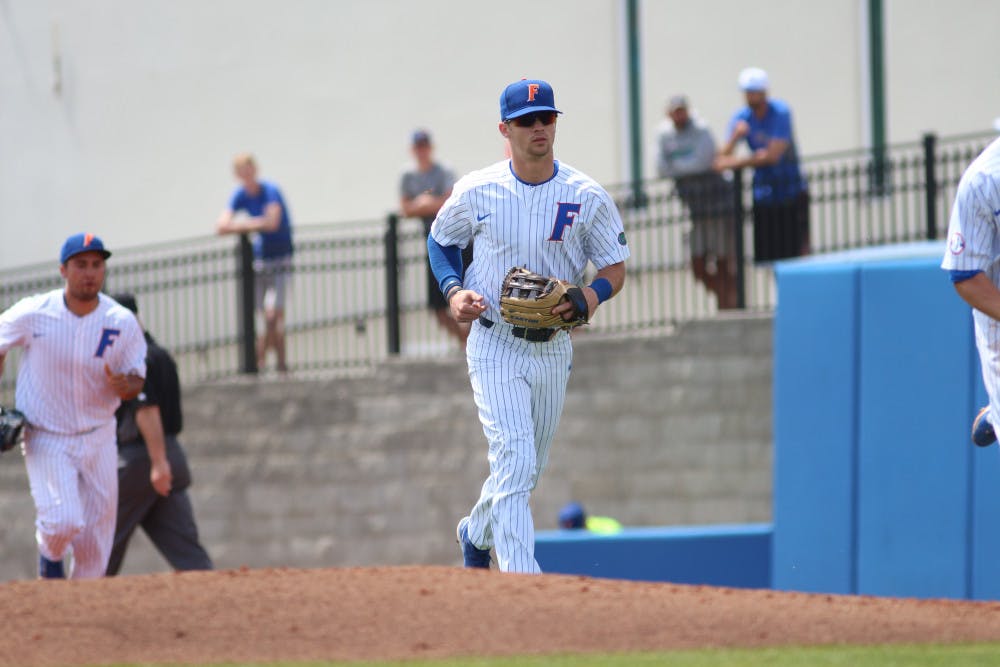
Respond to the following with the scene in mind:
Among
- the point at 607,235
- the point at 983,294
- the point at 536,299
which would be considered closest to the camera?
the point at 983,294

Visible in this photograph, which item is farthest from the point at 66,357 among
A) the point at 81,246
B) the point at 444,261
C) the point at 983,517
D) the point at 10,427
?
the point at 983,517

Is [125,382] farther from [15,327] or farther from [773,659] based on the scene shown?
[773,659]

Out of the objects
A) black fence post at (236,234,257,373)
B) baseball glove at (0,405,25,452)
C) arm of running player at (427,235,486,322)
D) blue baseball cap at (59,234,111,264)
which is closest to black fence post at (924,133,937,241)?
black fence post at (236,234,257,373)

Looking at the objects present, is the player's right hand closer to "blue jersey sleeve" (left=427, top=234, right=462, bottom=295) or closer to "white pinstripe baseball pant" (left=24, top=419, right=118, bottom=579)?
→ "blue jersey sleeve" (left=427, top=234, right=462, bottom=295)

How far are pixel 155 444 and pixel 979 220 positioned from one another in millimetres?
5514

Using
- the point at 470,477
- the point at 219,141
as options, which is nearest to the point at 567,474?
the point at 470,477

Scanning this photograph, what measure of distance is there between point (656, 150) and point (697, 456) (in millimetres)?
3006

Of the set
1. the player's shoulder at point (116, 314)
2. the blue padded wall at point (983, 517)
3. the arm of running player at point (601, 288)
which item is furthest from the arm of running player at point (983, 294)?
the player's shoulder at point (116, 314)

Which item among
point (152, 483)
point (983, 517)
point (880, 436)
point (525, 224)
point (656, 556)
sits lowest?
point (656, 556)

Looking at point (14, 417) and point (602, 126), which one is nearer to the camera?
point (14, 417)

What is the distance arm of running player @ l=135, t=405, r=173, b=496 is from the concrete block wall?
460cm

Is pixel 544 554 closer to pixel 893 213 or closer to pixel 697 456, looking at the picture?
pixel 697 456

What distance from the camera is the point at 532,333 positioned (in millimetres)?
7695

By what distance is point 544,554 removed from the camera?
1194 cm
